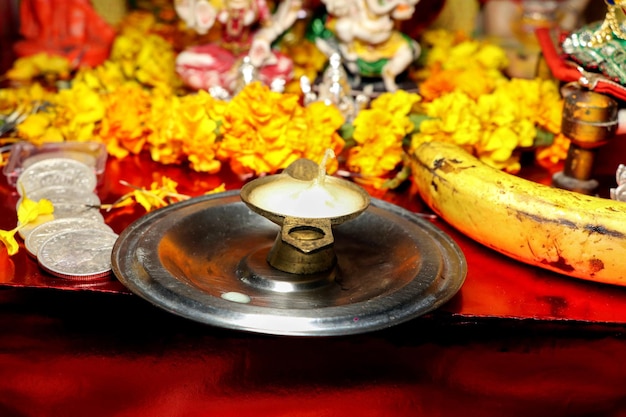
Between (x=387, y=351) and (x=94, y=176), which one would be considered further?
(x=94, y=176)

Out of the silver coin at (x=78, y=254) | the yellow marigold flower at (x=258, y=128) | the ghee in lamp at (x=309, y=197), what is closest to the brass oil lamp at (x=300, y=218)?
the ghee in lamp at (x=309, y=197)

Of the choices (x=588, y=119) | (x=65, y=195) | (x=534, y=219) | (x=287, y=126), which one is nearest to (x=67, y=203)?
(x=65, y=195)

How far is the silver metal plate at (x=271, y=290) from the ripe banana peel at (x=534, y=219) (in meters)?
0.09

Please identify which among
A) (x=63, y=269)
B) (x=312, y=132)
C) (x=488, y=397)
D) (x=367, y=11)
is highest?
(x=367, y=11)

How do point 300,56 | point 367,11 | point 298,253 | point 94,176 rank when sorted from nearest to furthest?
point 298,253 < point 94,176 < point 367,11 < point 300,56

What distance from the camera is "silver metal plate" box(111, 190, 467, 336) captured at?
0.96 metres

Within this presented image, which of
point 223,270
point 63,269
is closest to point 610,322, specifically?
point 223,270

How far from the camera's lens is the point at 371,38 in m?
1.84

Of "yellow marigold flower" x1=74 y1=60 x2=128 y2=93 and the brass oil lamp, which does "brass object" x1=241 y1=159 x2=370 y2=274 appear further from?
"yellow marigold flower" x1=74 y1=60 x2=128 y2=93

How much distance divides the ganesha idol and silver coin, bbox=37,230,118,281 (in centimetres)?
71

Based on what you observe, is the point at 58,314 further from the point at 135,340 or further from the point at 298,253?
the point at 298,253

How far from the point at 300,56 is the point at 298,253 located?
43.1 inches

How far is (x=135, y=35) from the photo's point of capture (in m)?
2.19

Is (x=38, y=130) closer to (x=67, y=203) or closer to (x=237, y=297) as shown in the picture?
(x=67, y=203)
